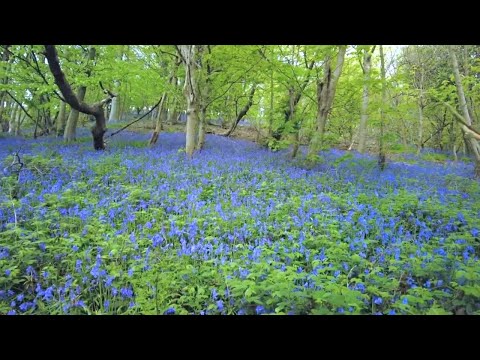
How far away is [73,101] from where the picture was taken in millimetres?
7406

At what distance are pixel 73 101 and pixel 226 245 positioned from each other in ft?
20.7

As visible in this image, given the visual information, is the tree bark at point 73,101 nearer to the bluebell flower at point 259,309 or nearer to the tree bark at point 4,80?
the tree bark at point 4,80

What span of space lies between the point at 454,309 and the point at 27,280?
3.44 meters

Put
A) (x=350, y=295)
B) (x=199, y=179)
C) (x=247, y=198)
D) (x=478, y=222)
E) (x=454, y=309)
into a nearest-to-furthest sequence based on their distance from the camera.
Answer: (x=350, y=295), (x=454, y=309), (x=478, y=222), (x=247, y=198), (x=199, y=179)

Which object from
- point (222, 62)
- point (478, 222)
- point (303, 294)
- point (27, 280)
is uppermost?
point (222, 62)

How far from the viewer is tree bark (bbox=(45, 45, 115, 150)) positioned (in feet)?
19.7

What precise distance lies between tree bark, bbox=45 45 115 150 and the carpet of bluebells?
193 cm

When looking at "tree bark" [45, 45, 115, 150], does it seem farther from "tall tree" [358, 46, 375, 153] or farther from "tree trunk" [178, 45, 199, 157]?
"tall tree" [358, 46, 375, 153]

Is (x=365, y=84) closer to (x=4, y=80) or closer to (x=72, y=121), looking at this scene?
(x=72, y=121)

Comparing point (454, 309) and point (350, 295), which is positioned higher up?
point (350, 295)

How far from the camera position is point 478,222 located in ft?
12.7

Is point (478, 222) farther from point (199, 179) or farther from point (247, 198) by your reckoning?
point (199, 179)

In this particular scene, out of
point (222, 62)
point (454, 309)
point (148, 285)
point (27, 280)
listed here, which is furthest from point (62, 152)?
point (454, 309)

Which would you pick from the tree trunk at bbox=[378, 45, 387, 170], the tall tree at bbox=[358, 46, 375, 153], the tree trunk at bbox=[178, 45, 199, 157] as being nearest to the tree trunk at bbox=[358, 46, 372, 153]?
the tall tree at bbox=[358, 46, 375, 153]
